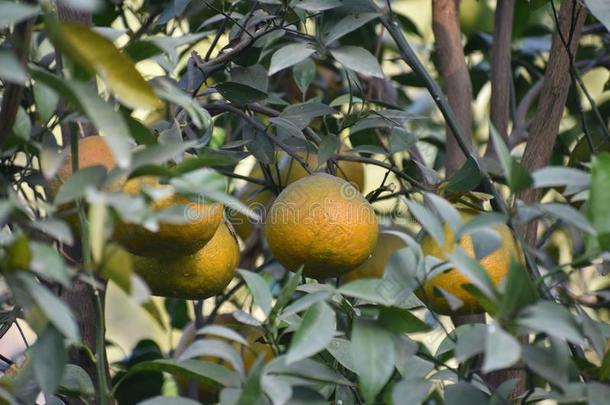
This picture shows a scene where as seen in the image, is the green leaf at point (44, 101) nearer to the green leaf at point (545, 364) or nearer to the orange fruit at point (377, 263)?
the green leaf at point (545, 364)

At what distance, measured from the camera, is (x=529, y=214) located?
1.84ft

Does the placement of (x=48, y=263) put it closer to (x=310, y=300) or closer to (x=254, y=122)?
(x=310, y=300)

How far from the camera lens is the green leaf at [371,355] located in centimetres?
53

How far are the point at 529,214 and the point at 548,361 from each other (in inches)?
3.4

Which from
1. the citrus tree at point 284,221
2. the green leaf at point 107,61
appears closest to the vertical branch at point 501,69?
the citrus tree at point 284,221

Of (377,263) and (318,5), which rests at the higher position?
(318,5)

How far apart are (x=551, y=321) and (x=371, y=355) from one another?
0.10 metres

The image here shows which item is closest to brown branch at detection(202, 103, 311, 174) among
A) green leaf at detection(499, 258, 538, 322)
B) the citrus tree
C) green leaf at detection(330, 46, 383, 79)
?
the citrus tree

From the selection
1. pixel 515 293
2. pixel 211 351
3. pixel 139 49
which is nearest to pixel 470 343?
pixel 515 293

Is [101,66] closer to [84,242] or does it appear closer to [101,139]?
[84,242]

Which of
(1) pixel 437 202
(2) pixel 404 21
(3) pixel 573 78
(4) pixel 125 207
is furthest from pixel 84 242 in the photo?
(2) pixel 404 21

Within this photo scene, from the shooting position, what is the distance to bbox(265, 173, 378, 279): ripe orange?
0.74 metres

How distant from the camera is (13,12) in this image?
1.51ft

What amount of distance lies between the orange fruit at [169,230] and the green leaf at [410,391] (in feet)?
0.71
